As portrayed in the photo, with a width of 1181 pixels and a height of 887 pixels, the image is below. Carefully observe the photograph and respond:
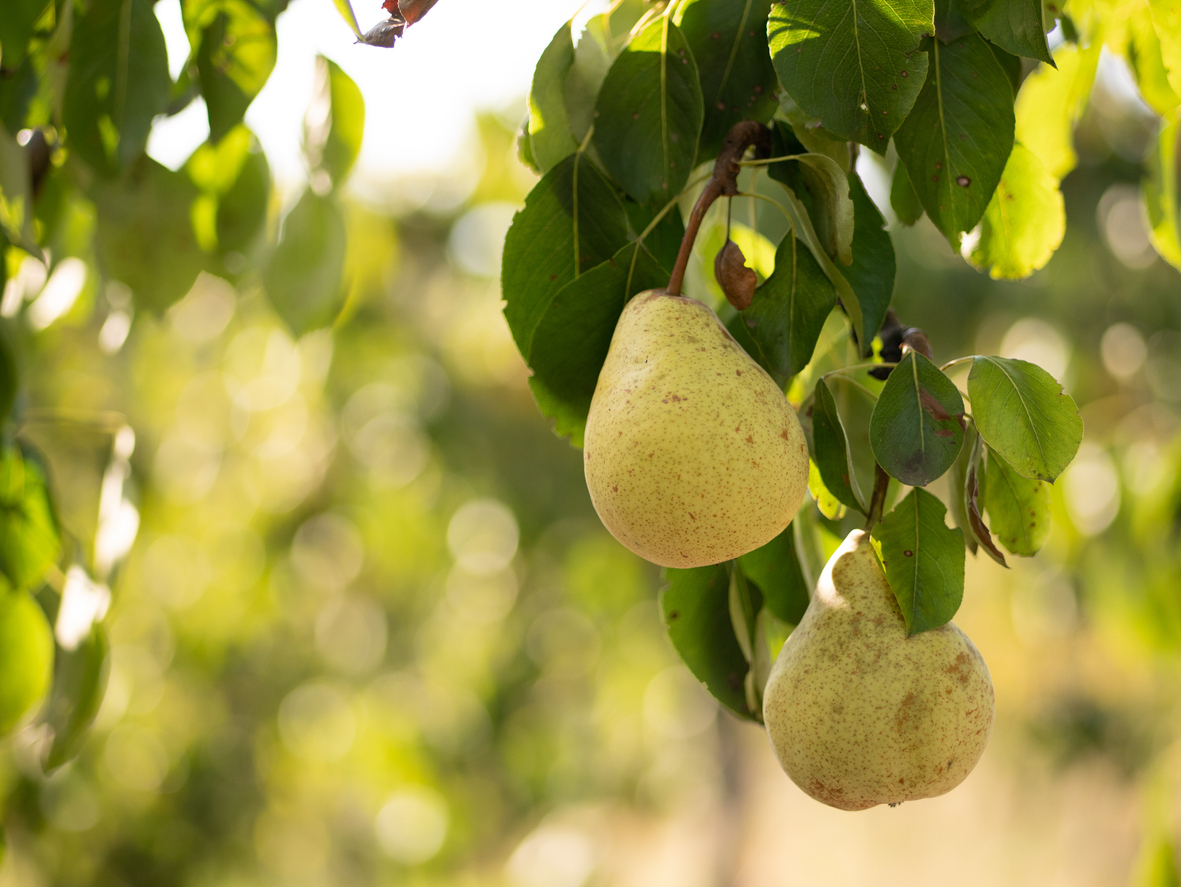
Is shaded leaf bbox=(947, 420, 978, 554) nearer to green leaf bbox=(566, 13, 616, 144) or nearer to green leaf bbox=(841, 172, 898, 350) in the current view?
green leaf bbox=(841, 172, 898, 350)

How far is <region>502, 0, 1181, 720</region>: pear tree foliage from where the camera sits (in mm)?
428

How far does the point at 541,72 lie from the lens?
532 millimetres

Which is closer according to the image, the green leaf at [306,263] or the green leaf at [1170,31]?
the green leaf at [1170,31]

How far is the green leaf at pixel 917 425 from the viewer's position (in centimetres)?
41

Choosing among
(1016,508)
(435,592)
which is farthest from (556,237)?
(435,592)

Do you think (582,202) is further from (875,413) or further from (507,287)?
(875,413)

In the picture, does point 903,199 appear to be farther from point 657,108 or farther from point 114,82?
point 114,82

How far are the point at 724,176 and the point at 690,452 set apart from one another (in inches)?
5.8

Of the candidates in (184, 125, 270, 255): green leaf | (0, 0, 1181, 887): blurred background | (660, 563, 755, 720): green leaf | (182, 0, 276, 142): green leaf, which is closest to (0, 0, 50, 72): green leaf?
(182, 0, 276, 142): green leaf

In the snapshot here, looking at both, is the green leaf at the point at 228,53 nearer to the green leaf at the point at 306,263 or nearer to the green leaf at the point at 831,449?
the green leaf at the point at 306,263

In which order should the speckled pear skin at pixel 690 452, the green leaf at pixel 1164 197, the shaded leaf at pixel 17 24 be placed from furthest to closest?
the green leaf at pixel 1164 197 < the shaded leaf at pixel 17 24 < the speckled pear skin at pixel 690 452

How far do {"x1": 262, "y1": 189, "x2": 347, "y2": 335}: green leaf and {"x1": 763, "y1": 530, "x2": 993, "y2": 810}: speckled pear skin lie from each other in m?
0.63

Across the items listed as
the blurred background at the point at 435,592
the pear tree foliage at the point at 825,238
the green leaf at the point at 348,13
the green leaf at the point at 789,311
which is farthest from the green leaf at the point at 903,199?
the blurred background at the point at 435,592

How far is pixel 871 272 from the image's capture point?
0.48 meters
